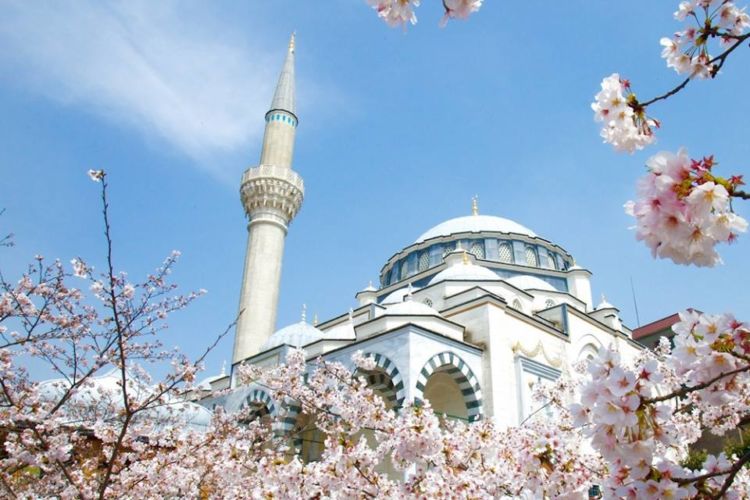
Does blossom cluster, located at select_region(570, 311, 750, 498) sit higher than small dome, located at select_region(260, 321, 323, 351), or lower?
lower

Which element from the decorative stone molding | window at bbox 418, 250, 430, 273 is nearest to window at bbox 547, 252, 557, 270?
window at bbox 418, 250, 430, 273

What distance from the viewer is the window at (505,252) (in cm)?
2230

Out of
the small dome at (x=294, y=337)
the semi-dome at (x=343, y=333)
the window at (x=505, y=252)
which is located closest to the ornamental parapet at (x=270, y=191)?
the small dome at (x=294, y=337)

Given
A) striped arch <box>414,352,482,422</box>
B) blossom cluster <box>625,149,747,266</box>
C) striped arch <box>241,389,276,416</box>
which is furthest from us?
striped arch <box>241,389,276,416</box>

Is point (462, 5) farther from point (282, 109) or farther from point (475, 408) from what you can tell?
point (282, 109)

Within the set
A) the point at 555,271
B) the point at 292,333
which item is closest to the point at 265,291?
the point at 292,333

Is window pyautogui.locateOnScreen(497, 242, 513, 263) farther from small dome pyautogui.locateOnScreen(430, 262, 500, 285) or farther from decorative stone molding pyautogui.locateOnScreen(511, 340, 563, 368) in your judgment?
decorative stone molding pyautogui.locateOnScreen(511, 340, 563, 368)

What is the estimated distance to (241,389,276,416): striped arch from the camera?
14.9 m

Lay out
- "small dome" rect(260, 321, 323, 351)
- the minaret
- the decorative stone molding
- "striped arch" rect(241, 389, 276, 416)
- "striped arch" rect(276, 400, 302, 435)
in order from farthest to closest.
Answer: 1. the minaret
2. "small dome" rect(260, 321, 323, 351)
3. "striped arch" rect(241, 389, 276, 416)
4. the decorative stone molding
5. "striped arch" rect(276, 400, 302, 435)

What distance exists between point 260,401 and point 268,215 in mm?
7045

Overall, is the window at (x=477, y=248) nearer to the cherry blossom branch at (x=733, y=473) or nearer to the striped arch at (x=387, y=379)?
the striped arch at (x=387, y=379)

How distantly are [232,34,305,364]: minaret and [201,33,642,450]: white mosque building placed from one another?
4 cm

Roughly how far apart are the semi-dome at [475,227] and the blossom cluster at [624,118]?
21.1 m

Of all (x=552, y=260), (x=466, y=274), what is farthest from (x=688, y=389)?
(x=552, y=260)
